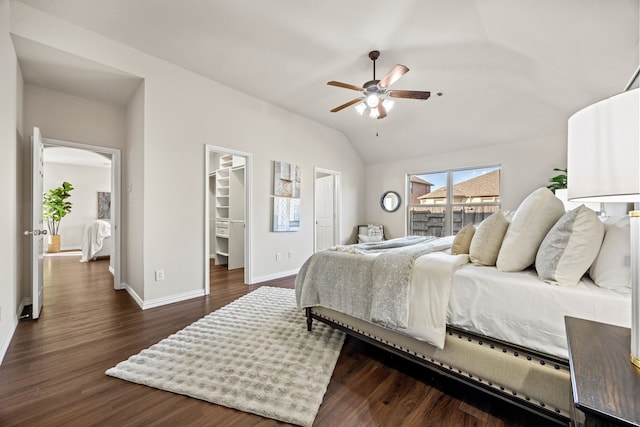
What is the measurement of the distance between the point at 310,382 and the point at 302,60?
327 centimetres

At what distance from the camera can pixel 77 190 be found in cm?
763

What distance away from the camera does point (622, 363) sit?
0.72 m

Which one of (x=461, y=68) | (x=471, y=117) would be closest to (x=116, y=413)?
(x=461, y=68)

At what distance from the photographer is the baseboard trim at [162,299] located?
9.86 feet

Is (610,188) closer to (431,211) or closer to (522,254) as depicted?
(522,254)

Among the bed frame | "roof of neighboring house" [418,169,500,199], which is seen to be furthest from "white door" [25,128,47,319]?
"roof of neighboring house" [418,169,500,199]

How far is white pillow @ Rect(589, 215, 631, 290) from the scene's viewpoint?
114 cm

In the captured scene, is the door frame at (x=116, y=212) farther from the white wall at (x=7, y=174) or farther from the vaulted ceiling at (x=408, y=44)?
the vaulted ceiling at (x=408, y=44)

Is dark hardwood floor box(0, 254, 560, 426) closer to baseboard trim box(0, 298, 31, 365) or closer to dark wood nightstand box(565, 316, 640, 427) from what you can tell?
baseboard trim box(0, 298, 31, 365)

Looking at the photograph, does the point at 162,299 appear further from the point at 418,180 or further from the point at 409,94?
the point at 418,180

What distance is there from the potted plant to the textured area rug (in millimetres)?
7240

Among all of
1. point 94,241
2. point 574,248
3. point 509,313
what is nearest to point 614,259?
point 574,248

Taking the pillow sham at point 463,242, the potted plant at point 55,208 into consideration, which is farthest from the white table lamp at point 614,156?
the potted plant at point 55,208

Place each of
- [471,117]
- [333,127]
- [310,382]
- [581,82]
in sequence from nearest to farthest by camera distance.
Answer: [310,382], [581,82], [471,117], [333,127]
